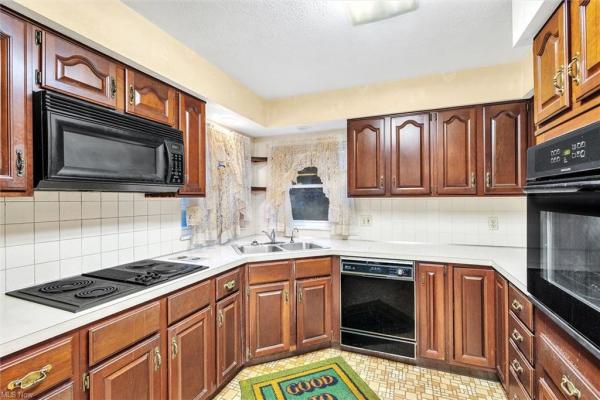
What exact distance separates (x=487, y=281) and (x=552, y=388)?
96 centimetres

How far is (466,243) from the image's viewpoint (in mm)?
2635

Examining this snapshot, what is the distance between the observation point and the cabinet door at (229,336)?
1.96 meters

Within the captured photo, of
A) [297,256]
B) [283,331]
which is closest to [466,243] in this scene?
[297,256]

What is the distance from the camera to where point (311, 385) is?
2047mm

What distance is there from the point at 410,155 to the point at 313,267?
1260 mm

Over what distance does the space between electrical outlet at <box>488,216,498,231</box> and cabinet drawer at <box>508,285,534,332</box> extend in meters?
0.95

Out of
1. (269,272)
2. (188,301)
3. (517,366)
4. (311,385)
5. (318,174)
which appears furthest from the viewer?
(318,174)

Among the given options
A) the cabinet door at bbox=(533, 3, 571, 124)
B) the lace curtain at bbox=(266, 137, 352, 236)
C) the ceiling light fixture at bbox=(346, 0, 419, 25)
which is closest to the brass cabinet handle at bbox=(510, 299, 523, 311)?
the cabinet door at bbox=(533, 3, 571, 124)

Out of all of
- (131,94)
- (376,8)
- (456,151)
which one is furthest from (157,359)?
(456,151)

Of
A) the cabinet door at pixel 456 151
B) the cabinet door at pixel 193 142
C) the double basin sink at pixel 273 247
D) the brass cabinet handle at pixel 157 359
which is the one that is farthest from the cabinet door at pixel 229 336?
the cabinet door at pixel 456 151

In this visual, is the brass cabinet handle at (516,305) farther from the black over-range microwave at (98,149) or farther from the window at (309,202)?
the black over-range microwave at (98,149)

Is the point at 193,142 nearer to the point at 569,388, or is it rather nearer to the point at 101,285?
the point at 101,285

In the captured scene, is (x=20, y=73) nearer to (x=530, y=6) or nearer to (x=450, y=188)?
(x=530, y=6)

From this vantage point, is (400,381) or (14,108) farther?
(400,381)
